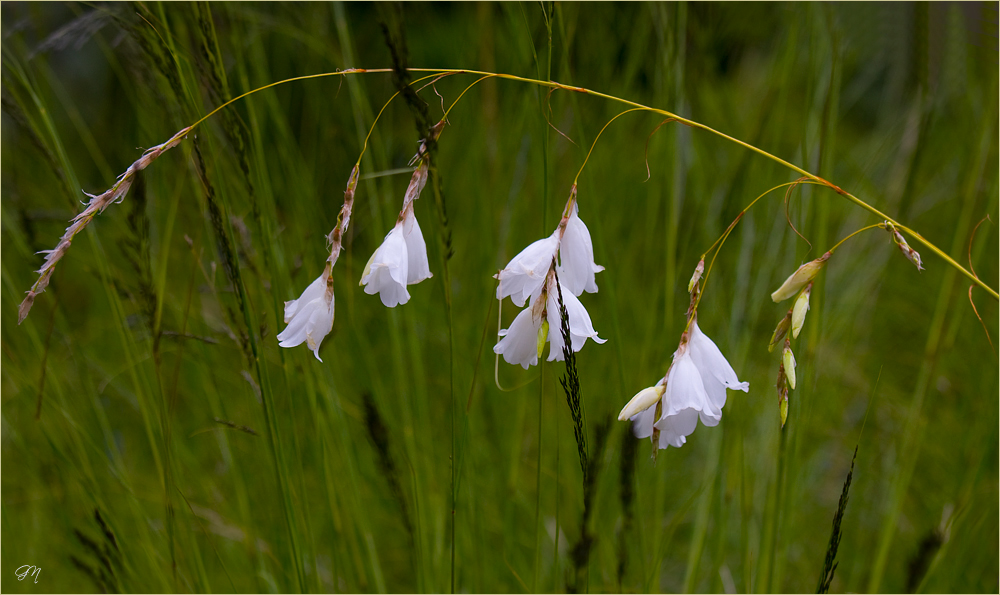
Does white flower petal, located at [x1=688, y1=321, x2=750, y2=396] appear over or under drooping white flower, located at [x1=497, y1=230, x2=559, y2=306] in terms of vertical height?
under

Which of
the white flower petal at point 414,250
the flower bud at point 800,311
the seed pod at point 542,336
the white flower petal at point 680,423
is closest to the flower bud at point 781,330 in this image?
the flower bud at point 800,311

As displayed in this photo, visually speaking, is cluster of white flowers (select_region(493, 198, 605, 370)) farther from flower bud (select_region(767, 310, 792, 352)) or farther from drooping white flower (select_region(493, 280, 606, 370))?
flower bud (select_region(767, 310, 792, 352))

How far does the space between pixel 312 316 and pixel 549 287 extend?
0.25 metres

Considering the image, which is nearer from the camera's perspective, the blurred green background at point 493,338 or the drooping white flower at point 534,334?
the drooping white flower at point 534,334

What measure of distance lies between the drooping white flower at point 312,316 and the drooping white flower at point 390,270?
44 millimetres

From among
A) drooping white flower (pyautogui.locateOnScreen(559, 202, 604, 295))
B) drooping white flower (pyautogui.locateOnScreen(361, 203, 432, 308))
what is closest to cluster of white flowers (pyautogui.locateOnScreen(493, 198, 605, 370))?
drooping white flower (pyautogui.locateOnScreen(559, 202, 604, 295))

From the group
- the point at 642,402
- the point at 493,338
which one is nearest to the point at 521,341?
the point at 642,402

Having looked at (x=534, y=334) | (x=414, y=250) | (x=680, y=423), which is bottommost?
(x=680, y=423)

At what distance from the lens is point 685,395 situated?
56 cm

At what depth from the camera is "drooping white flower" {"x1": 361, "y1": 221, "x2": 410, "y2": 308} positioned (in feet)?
1.89

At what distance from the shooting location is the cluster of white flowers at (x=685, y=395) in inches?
21.6

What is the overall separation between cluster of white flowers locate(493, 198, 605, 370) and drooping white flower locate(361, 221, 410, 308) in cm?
10

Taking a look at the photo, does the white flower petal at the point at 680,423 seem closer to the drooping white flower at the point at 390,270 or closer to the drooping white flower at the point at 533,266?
the drooping white flower at the point at 533,266

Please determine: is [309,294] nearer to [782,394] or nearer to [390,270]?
[390,270]
